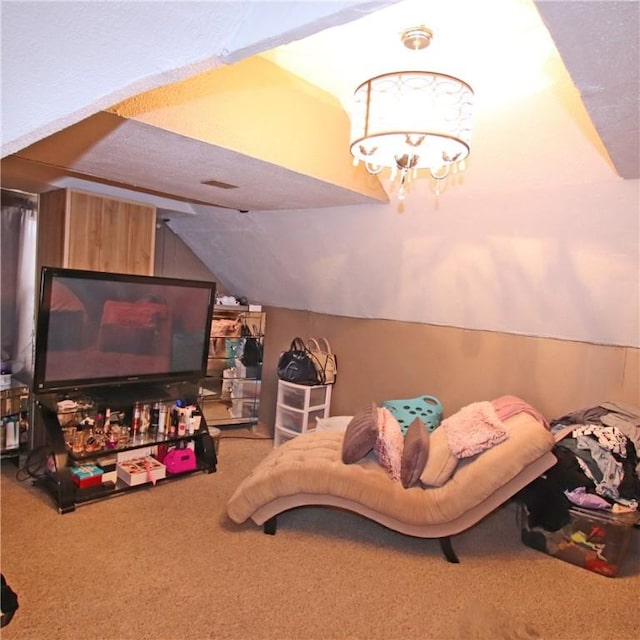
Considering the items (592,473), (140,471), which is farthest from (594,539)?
(140,471)

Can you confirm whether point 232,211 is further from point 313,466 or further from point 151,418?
point 313,466

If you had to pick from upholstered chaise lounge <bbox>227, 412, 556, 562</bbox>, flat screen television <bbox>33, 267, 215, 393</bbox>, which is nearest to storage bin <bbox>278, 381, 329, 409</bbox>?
flat screen television <bbox>33, 267, 215, 393</bbox>

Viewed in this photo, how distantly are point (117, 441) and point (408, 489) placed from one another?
206cm

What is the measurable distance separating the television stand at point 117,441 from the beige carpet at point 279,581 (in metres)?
0.16

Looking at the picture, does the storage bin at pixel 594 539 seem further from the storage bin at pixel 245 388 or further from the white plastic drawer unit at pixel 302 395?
the storage bin at pixel 245 388

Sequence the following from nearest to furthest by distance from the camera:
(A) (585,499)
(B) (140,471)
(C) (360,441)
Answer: (A) (585,499) < (C) (360,441) < (B) (140,471)

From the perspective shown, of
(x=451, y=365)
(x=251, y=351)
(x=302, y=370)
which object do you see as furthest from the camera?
(x=251, y=351)

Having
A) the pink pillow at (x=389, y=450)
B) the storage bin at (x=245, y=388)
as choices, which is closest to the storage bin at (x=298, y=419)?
the storage bin at (x=245, y=388)

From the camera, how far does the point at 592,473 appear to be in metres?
2.75

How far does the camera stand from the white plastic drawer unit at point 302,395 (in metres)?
4.26

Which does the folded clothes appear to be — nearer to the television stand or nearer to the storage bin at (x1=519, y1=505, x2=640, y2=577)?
the storage bin at (x1=519, y1=505, x2=640, y2=577)

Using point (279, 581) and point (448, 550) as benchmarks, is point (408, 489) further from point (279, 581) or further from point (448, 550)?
point (279, 581)

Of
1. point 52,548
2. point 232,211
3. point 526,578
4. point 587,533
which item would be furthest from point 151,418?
point 587,533

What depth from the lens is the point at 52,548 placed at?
8.69ft
